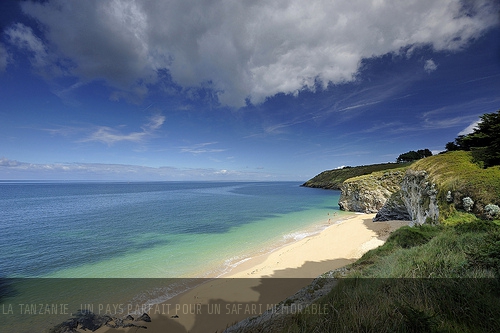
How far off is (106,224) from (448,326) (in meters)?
39.6

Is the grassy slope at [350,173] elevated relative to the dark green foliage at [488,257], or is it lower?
elevated

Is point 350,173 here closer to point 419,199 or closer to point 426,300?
point 419,199

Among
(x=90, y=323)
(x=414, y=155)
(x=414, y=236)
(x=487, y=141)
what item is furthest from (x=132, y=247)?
(x=414, y=155)

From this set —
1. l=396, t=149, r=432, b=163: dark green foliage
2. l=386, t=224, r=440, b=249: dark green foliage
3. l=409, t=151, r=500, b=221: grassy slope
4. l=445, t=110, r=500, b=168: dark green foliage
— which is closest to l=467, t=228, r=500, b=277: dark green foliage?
l=386, t=224, r=440, b=249: dark green foliage

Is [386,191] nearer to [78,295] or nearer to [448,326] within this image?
[448,326]

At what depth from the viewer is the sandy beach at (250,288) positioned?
10.2m

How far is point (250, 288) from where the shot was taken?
42.2 ft

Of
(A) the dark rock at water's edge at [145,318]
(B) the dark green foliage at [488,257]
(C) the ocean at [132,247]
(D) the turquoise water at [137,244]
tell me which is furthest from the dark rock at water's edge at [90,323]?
(B) the dark green foliage at [488,257]

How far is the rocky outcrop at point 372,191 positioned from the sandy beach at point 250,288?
76.9 ft

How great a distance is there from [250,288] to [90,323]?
841 cm

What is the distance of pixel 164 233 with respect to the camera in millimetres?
27516

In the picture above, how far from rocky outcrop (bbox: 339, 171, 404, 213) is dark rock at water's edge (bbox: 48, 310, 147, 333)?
43771 mm

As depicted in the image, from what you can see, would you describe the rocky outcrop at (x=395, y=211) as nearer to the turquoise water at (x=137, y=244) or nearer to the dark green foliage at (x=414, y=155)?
the turquoise water at (x=137, y=244)

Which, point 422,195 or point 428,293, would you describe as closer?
point 428,293
